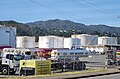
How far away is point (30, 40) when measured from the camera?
112 m

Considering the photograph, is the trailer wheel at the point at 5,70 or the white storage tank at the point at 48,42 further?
the white storage tank at the point at 48,42

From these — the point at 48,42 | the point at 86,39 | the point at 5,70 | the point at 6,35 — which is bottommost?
the point at 5,70

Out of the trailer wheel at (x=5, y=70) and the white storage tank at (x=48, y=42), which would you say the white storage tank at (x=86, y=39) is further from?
the trailer wheel at (x=5, y=70)

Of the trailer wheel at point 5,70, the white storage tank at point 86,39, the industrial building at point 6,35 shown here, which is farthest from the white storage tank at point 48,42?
the trailer wheel at point 5,70

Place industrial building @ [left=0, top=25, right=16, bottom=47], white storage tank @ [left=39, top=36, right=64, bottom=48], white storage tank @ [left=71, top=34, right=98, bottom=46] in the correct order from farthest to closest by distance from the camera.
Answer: white storage tank @ [left=71, top=34, right=98, bottom=46]
white storage tank @ [left=39, top=36, right=64, bottom=48]
industrial building @ [left=0, top=25, right=16, bottom=47]

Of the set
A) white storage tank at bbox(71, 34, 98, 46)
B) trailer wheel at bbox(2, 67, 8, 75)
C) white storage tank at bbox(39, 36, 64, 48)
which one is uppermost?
white storage tank at bbox(71, 34, 98, 46)

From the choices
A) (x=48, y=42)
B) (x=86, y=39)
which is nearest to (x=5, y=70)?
(x=48, y=42)

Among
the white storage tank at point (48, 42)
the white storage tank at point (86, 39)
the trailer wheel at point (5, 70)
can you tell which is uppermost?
the white storage tank at point (86, 39)

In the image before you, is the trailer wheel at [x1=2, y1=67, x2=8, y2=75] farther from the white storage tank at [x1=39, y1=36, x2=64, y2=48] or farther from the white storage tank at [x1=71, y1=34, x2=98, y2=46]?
the white storage tank at [x1=71, y1=34, x2=98, y2=46]

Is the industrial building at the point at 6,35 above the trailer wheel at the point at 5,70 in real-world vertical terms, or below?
above

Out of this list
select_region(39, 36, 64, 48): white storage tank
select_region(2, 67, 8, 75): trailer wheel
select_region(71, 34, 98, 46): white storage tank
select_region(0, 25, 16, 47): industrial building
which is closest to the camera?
select_region(2, 67, 8, 75): trailer wheel

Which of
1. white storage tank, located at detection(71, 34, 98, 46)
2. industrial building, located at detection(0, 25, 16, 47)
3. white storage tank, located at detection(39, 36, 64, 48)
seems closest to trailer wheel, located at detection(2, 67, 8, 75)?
industrial building, located at detection(0, 25, 16, 47)

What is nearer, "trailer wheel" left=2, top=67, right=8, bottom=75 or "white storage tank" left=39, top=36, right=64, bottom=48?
"trailer wheel" left=2, top=67, right=8, bottom=75

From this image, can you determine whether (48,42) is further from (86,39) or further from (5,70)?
(5,70)
